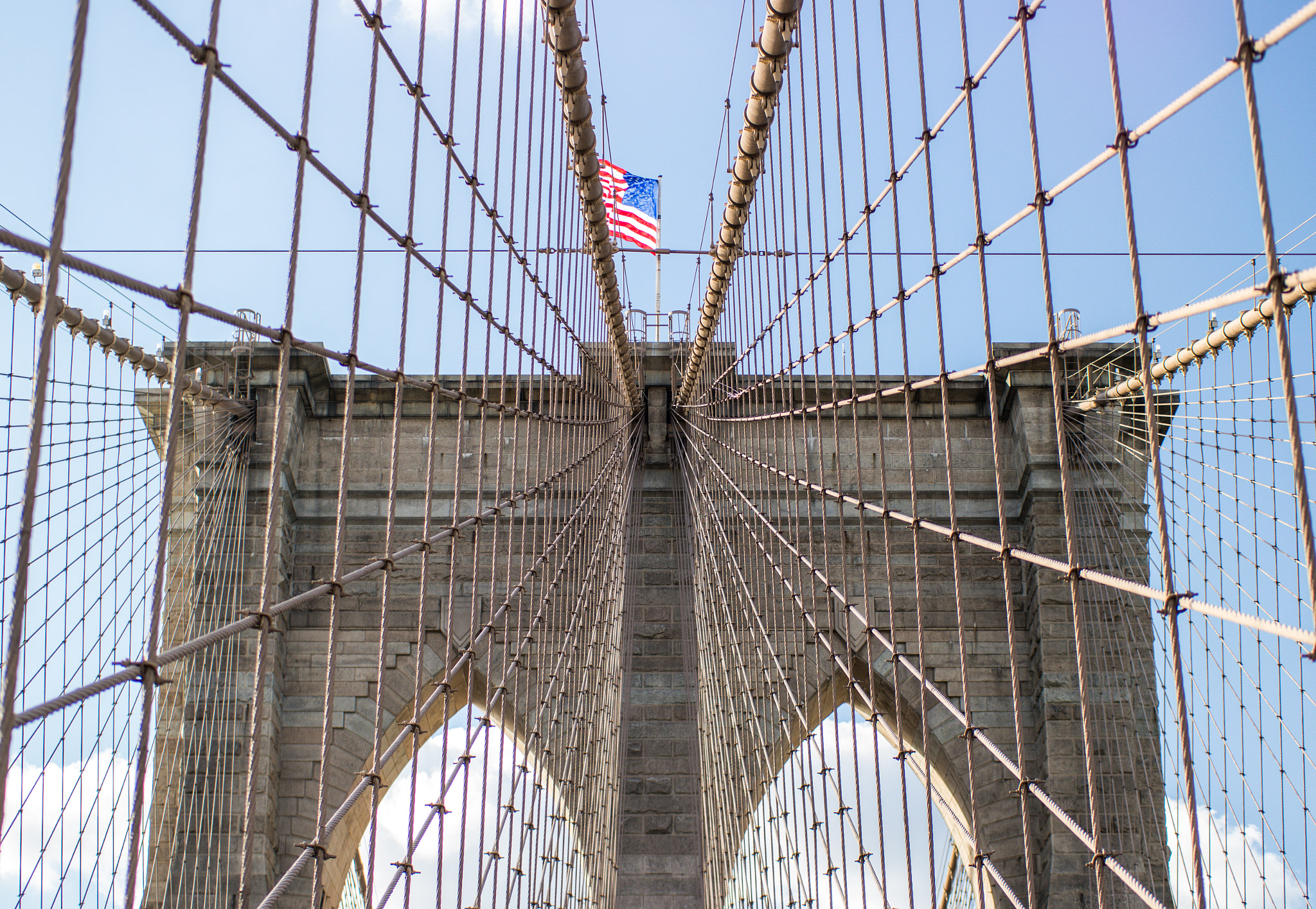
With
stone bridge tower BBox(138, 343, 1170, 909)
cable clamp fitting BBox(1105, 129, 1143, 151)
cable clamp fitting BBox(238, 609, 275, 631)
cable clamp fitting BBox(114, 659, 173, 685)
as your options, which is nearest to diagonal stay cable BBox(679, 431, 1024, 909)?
stone bridge tower BBox(138, 343, 1170, 909)

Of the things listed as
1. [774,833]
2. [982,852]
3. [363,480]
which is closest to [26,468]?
[982,852]

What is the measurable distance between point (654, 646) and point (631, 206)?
5.10 m

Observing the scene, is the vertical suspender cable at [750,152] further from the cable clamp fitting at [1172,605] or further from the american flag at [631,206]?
the cable clamp fitting at [1172,605]

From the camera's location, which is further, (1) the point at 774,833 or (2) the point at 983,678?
(2) the point at 983,678

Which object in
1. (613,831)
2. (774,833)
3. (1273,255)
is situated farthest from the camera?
(613,831)

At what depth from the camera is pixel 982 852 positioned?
3443 mm

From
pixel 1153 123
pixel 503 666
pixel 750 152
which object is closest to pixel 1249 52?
pixel 1153 123

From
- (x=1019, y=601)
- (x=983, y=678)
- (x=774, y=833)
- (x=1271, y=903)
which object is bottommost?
(x=1271, y=903)

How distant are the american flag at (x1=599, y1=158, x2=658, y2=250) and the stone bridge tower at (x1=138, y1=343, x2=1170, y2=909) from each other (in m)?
2.18

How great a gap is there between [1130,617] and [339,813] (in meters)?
7.23

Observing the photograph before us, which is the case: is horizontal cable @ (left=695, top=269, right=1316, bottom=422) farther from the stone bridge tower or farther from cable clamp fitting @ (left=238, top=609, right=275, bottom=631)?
cable clamp fitting @ (left=238, top=609, right=275, bottom=631)

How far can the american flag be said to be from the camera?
10.7 meters

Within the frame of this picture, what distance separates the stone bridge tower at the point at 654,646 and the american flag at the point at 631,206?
7.16 feet

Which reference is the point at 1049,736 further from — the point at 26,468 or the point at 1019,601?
the point at 26,468
